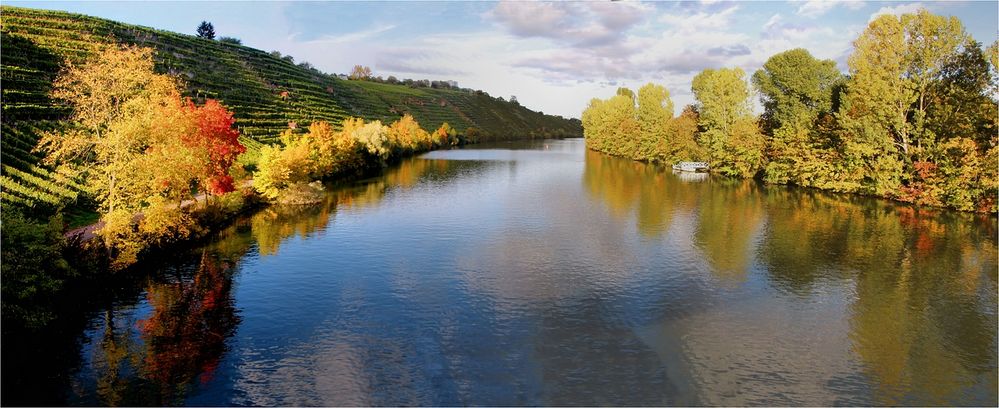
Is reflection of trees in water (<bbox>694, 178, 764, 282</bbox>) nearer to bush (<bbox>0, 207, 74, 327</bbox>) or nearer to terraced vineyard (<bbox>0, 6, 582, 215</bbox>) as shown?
bush (<bbox>0, 207, 74, 327</bbox>)

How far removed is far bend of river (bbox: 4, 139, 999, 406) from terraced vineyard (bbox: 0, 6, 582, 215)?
13.9 metres

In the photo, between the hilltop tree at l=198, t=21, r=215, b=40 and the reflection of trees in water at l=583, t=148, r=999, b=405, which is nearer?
the reflection of trees in water at l=583, t=148, r=999, b=405

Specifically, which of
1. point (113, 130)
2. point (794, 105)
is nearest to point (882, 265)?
point (113, 130)

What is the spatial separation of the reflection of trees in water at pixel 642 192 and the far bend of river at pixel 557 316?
9.20 ft

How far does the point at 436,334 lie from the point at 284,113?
337 feet

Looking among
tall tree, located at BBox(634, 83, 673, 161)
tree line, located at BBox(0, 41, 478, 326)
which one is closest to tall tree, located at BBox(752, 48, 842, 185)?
tall tree, located at BBox(634, 83, 673, 161)

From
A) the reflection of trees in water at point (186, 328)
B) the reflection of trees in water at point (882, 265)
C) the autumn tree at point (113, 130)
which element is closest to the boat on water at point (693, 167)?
the reflection of trees in water at point (882, 265)

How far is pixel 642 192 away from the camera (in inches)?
2768

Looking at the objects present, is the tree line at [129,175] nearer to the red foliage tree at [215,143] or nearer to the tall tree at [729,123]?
the red foliage tree at [215,143]

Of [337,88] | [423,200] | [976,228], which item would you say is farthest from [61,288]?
[337,88]

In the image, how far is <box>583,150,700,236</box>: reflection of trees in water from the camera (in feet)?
172

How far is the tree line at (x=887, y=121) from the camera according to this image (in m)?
52.9

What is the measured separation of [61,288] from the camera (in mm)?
26719

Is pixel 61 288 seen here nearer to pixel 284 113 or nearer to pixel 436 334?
pixel 436 334
